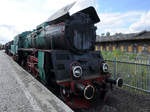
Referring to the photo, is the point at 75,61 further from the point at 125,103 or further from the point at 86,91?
the point at 125,103

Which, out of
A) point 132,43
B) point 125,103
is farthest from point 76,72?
point 132,43

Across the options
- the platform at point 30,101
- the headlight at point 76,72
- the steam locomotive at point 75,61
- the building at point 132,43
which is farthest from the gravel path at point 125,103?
the building at point 132,43

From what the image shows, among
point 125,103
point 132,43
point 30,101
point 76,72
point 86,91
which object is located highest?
point 132,43

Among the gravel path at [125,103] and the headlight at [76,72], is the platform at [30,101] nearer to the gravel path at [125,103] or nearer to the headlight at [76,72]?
the headlight at [76,72]

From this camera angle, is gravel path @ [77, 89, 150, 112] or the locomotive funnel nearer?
the locomotive funnel

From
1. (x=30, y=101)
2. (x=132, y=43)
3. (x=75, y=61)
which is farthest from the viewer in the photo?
(x=132, y=43)

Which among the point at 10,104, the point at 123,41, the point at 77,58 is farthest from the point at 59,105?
the point at 123,41

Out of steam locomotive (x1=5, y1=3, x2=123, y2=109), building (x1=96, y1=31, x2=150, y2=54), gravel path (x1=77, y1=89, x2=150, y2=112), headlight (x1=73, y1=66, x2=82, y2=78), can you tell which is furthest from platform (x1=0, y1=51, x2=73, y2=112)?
building (x1=96, y1=31, x2=150, y2=54)

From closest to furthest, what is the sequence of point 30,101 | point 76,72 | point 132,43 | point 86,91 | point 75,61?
point 86,91, point 30,101, point 76,72, point 75,61, point 132,43

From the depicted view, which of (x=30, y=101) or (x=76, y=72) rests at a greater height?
(x=76, y=72)

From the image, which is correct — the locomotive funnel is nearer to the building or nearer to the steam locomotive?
the steam locomotive

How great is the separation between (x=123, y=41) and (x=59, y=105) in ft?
76.2

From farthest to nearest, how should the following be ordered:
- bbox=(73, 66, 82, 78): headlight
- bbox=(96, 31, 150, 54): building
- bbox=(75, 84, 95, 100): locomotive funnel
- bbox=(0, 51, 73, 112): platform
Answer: bbox=(96, 31, 150, 54): building → bbox=(73, 66, 82, 78): headlight → bbox=(75, 84, 95, 100): locomotive funnel → bbox=(0, 51, 73, 112): platform

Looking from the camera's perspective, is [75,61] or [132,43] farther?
[132,43]
